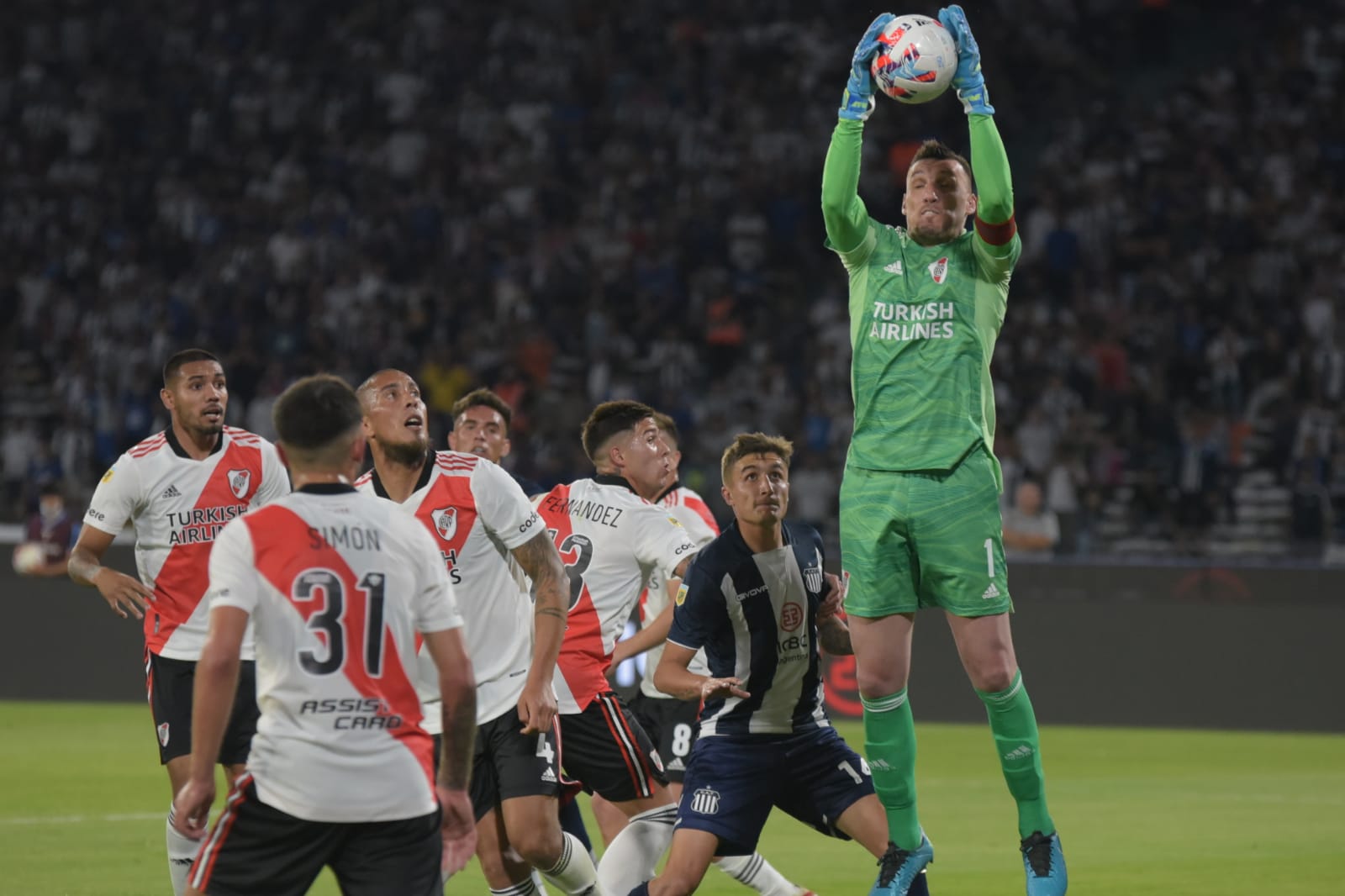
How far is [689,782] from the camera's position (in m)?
7.48

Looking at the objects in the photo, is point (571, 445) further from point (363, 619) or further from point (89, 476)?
point (363, 619)

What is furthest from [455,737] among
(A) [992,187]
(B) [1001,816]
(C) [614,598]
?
(B) [1001,816]

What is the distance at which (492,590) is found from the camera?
7.53 m

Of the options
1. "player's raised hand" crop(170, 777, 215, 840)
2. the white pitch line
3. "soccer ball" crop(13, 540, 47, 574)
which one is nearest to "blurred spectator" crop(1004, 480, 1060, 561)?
the white pitch line

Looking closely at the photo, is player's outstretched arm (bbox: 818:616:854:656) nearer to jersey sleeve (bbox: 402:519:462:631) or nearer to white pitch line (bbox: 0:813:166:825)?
jersey sleeve (bbox: 402:519:462:631)

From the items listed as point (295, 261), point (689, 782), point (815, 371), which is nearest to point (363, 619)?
point (689, 782)

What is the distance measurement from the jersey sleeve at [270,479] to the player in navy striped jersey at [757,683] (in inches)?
91.8

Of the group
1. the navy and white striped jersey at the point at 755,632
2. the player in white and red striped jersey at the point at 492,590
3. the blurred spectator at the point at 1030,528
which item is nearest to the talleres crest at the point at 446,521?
the player in white and red striped jersey at the point at 492,590

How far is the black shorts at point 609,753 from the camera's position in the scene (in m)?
8.03

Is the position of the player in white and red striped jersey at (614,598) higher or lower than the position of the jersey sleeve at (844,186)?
lower

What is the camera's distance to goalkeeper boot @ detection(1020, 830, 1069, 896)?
680cm

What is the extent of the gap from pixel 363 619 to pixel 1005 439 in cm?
1472

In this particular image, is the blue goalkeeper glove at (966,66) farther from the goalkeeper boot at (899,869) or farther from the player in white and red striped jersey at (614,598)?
the goalkeeper boot at (899,869)

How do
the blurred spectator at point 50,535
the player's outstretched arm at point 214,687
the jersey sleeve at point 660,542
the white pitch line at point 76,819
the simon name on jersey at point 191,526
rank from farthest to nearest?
1. the blurred spectator at point 50,535
2. the white pitch line at point 76,819
3. the simon name on jersey at point 191,526
4. the jersey sleeve at point 660,542
5. the player's outstretched arm at point 214,687
